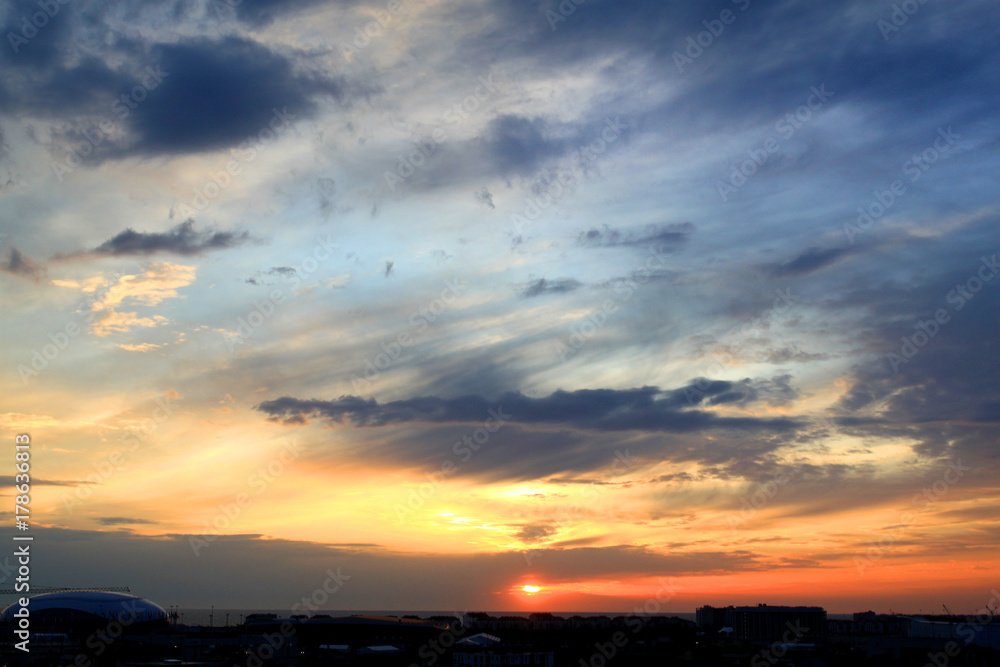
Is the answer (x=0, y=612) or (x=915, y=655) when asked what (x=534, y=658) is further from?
(x=0, y=612)

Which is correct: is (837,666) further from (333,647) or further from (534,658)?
(333,647)

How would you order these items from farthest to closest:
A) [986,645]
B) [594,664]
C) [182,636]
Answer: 1. [182,636]
2. [986,645]
3. [594,664]

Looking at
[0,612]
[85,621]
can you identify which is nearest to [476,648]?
[85,621]

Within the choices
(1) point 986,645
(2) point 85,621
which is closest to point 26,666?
(2) point 85,621

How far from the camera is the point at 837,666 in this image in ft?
448

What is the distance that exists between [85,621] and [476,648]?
93541 millimetres

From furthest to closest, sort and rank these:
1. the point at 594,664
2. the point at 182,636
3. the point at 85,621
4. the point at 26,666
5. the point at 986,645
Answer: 1. the point at 85,621
2. the point at 182,636
3. the point at 986,645
4. the point at 594,664
5. the point at 26,666

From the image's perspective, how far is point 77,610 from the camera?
190500 millimetres

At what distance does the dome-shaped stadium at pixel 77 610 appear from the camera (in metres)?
187

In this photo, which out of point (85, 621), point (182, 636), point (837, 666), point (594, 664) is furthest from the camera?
point (85, 621)

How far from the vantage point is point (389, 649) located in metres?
180

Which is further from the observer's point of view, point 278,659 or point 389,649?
point 389,649

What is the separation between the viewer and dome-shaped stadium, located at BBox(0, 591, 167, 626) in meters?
187

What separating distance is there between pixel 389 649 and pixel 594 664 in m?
53.9
